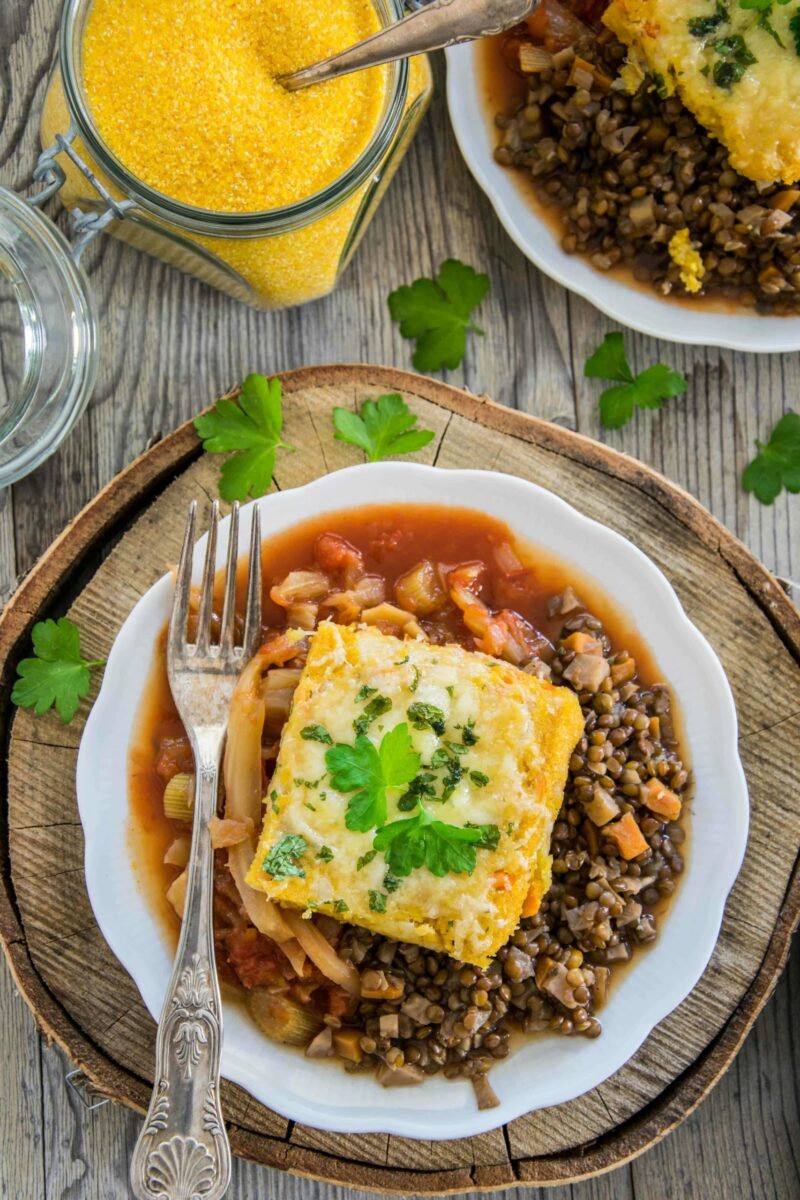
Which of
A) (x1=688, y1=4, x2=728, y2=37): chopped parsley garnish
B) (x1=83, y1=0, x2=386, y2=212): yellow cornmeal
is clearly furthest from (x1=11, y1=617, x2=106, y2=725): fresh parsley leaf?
(x1=688, y1=4, x2=728, y2=37): chopped parsley garnish

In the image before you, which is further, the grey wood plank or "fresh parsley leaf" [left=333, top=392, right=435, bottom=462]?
the grey wood plank

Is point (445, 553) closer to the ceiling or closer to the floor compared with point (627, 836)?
closer to the ceiling

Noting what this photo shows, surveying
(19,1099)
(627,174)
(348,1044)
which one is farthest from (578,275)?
(19,1099)

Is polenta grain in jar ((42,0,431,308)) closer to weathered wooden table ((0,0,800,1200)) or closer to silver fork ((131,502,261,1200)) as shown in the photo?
weathered wooden table ((0,0,800,1200))

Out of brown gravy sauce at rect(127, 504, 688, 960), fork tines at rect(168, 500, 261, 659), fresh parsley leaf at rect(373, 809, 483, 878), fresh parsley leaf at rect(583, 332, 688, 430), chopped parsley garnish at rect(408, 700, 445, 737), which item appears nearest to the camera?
fresh parsley leaf at rect(373, 809, 483, 878)

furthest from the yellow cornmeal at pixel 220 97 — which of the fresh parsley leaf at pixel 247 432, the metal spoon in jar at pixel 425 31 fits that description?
the fresh parsley leaf at pixel 247 432

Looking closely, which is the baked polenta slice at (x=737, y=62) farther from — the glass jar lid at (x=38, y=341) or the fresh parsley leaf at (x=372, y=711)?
the fresh parsley leaf at (x=372, y=711)

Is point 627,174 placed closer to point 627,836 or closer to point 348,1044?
point 627,836
